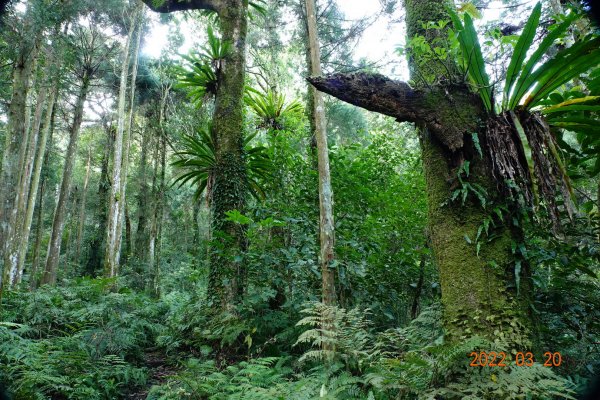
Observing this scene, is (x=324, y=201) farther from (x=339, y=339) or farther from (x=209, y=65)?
(x=209, y=65)

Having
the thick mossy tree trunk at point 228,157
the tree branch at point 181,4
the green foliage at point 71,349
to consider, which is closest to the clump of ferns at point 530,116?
the thick mossy tree trunk at point 228,157

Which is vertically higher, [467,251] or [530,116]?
[530,116]

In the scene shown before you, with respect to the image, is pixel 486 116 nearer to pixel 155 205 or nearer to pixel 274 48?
pixel 274 48

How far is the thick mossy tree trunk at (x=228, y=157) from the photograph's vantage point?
507cm

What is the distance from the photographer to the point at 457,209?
289cm

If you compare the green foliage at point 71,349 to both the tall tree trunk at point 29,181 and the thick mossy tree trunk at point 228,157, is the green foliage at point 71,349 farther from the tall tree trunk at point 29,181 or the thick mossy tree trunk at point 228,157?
the tall tree trunk at point 29,181

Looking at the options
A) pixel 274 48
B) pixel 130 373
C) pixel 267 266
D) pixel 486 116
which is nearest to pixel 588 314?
pixel 486 116

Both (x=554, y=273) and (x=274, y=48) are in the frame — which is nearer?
(x=554, y=273)

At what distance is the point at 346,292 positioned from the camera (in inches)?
184

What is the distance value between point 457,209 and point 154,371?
4.22 meters

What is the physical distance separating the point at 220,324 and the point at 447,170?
355 centimetres

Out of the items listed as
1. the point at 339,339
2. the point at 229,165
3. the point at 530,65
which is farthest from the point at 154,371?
the point at 530,65

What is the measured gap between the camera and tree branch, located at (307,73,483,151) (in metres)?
2.78
